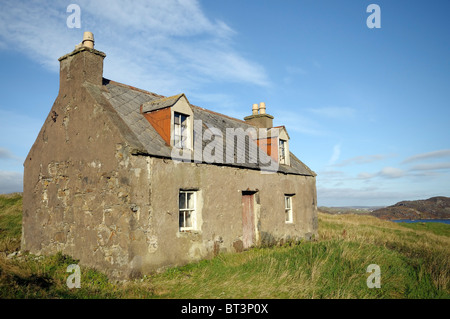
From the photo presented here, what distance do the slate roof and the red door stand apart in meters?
1.31

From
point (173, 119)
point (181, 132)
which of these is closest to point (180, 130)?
point (181, 132)

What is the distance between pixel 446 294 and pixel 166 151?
7696mm

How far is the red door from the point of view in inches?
475

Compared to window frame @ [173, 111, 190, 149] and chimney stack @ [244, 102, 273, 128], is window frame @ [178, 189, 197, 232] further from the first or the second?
chimney stack @ [244, 102, 273, 128]

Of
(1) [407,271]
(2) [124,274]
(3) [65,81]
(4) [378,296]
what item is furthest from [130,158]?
(1) [407,271]

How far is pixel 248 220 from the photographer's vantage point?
12.3 meters

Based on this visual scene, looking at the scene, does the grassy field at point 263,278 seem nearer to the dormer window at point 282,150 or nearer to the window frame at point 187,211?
the window frame at point 187,211

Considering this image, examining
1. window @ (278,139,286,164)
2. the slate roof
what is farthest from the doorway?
window @ (278,139,286,164)

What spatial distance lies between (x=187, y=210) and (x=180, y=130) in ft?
8.48

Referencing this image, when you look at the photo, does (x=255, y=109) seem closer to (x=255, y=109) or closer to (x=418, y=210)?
(x=255, y=109)

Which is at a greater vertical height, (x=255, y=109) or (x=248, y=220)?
(x=255, y=109)

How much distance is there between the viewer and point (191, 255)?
954cm

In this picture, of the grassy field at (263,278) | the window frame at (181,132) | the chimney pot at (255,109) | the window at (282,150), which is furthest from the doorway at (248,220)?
the chimney pot at (255,109)
